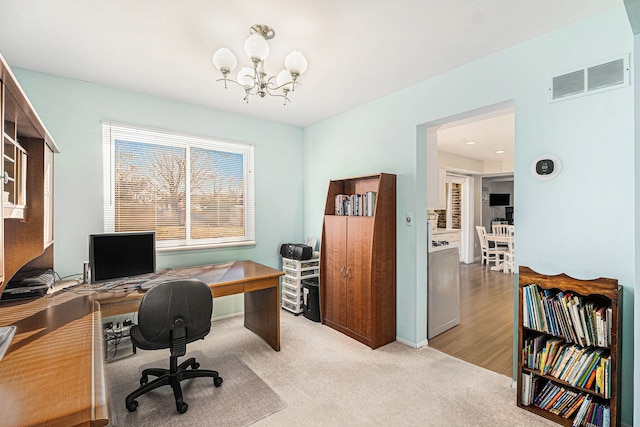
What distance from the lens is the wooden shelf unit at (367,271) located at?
295cm

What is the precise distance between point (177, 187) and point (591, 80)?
377 cm

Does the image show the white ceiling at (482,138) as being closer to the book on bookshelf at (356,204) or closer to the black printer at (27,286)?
the book on bookshelf at (356,204)

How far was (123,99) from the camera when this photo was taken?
303cm

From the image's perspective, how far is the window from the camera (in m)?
3.04

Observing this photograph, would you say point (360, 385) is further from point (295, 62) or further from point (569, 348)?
point (295, 62)

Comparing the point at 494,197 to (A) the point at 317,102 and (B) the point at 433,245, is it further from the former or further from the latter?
(A) the point at 317,102

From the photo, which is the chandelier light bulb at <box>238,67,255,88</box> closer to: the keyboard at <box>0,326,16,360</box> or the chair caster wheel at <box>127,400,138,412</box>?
the keyboard at <box>0,326,16,360</box>

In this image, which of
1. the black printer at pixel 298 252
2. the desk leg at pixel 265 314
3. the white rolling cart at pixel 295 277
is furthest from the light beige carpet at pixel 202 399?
the black printer at pixel 298 252

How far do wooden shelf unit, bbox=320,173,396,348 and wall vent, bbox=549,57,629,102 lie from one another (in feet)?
4.80

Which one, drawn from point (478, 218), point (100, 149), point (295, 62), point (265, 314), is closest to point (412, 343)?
point (265, 314)

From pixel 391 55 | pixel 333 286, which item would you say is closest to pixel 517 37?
pixel 391 55

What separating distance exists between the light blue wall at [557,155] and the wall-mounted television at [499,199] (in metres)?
6.61

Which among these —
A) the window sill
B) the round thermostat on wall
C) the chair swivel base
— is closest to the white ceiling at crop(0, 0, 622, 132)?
the round thermostat on wall

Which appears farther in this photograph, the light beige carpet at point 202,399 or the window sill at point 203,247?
the window sill at point 203,247
